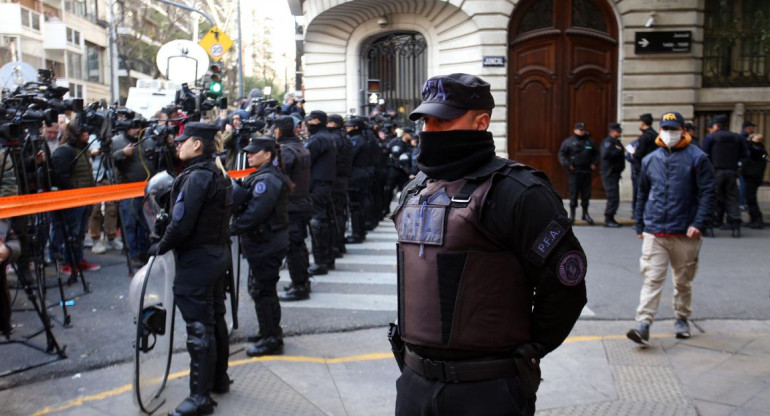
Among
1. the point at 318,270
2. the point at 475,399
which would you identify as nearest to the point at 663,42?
the point at 318,270

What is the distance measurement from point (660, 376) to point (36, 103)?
5263mm

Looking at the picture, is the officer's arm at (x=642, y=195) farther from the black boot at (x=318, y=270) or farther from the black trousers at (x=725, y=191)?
the black trousers at (x=725, y=191)

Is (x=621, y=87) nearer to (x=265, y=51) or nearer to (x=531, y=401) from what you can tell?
(x=531, y=401)

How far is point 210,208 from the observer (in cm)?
494

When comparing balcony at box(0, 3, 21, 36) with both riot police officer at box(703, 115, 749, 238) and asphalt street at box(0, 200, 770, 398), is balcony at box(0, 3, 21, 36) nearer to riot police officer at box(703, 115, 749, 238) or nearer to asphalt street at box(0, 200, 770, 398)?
asphalt street at box(0, 200, 770, 398)

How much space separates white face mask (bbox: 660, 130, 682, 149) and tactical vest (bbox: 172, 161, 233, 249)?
12.0 ft

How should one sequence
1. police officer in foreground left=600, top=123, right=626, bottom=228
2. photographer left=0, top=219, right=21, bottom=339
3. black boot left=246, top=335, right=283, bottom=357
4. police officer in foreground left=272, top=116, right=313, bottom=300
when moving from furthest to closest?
police officer in foreground left=600, top=123, right=626, bottom=228 → police officer in foreground left=272, top=116, right=313, bottom=300 → black boot left=246, top=335, right=283, bottom=357 → photographer left=0, top=219, right=21, bottom=339

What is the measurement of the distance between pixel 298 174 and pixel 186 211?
10.9ft

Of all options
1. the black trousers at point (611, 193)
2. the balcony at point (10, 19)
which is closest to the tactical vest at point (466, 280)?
the black trousers at point (611, 193)

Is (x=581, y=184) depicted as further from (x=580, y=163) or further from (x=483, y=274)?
(x=483, y=274)

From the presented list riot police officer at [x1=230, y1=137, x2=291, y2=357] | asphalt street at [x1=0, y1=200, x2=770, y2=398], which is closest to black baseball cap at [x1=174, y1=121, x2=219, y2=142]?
riot police officer at [x1=230, y1=137, x2=291, y2=357]

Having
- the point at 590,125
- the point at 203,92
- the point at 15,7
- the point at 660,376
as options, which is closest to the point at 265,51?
the point at 15,7

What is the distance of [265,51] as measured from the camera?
59.2 meters

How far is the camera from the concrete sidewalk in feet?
16.4
